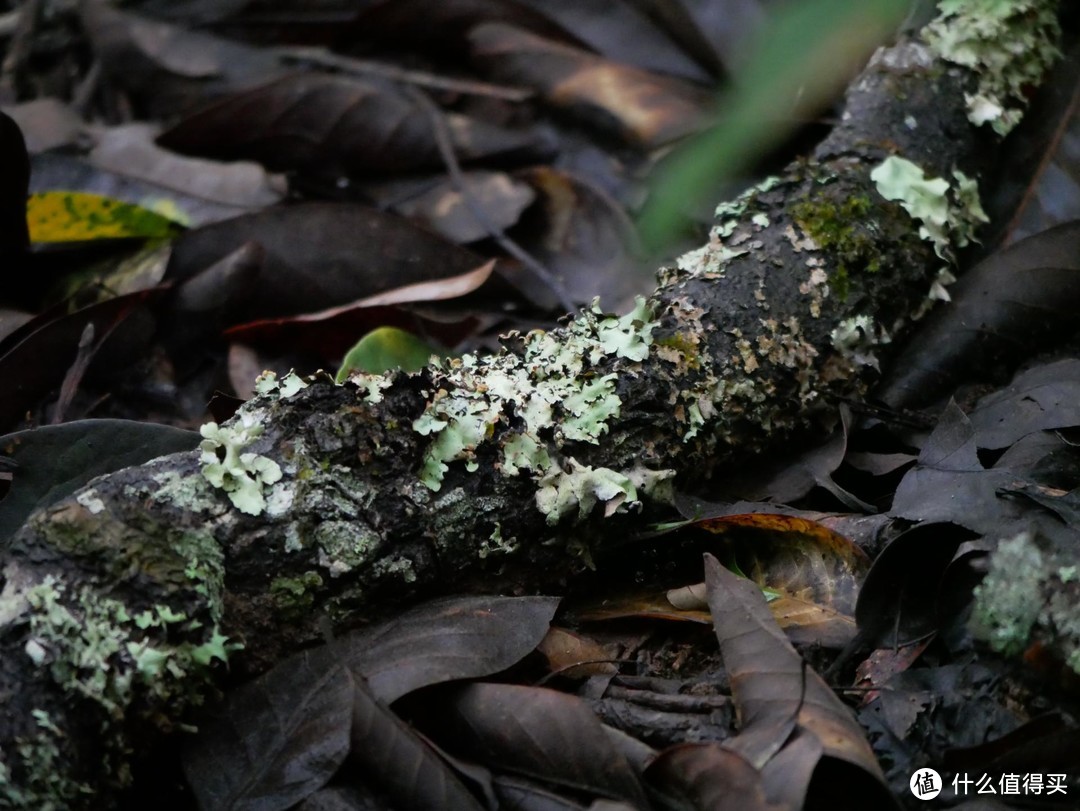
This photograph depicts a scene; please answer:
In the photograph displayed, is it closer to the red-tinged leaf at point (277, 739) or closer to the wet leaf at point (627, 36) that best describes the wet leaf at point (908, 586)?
the red-tinged leaf at point (277, 739)

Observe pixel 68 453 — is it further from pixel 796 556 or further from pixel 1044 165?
pixel 1044 165

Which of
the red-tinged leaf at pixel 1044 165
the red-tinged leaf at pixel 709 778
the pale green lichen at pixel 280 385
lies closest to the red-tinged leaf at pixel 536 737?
the red-tinged leaf at pixel 709 778

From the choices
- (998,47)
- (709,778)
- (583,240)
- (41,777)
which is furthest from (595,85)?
(41,777)

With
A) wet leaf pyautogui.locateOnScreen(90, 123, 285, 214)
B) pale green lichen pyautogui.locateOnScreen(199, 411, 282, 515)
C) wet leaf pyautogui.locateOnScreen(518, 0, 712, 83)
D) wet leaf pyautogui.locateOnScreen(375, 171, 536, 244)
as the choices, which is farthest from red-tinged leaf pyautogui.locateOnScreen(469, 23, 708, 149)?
pale green lichen pyautogui.locateOnScreen(199, 411, 282, 515)

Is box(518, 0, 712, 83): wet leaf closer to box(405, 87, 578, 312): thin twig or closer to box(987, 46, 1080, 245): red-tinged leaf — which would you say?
box(405, 87, 578, 312): thin twig

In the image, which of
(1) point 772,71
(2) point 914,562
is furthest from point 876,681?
(1) point 772,71

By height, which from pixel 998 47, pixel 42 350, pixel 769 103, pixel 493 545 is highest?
pixel 998 47
